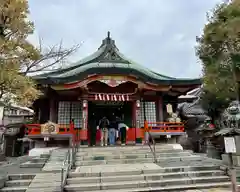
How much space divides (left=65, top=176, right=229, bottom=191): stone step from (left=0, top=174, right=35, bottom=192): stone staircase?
1405mm

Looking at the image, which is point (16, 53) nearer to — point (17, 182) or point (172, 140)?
point (17, 182)

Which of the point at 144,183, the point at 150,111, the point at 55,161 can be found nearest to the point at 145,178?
the point at 144,183

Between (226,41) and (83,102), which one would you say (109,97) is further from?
(226,41)

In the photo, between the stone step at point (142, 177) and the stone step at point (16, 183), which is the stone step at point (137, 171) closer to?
the stone step at point (142, 177)

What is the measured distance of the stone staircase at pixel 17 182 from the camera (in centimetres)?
589

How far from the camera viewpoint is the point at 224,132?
682cm

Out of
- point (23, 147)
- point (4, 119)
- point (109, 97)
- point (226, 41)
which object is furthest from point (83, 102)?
point (4, 119)

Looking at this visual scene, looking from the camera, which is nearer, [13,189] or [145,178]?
[13,189]

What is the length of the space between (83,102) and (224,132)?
25.7 ft

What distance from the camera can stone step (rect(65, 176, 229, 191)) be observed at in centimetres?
589

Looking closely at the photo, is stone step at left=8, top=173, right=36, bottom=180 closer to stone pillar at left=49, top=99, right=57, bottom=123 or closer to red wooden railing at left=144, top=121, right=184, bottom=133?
stone pillar at left=49, top=99, right=57, bottom=123

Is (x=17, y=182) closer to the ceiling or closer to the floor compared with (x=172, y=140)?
closer to the floor

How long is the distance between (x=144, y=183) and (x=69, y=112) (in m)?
8.22

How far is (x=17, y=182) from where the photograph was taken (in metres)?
6.24
